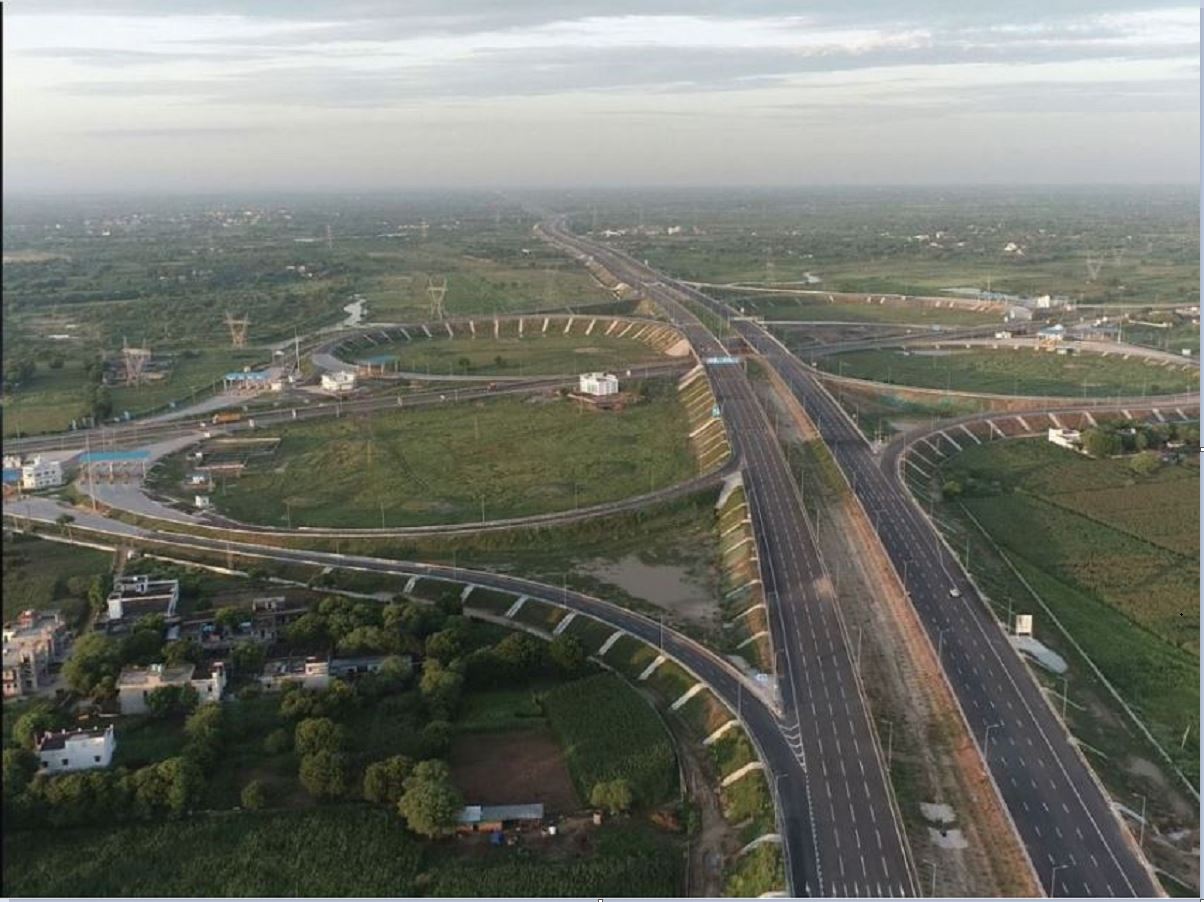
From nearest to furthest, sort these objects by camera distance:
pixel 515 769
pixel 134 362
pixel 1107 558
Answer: pixel 515 769 → pixel 1107 558 → pixel 134 362

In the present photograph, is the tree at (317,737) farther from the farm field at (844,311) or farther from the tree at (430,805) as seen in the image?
the farm field at (844,311)

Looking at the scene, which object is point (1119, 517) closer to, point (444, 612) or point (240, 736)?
point (444, 612)

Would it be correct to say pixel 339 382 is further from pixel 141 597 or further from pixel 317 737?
pixel 317 737

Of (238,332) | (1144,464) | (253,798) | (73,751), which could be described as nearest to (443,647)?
(253,798)

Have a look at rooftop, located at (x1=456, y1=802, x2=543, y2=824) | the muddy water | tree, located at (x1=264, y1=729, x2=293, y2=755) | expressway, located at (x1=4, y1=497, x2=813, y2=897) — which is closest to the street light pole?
expressway, located at (x1=4, y1=497, x2=813, y2=897)

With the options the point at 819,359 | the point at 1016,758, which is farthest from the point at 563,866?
the point at 819,359

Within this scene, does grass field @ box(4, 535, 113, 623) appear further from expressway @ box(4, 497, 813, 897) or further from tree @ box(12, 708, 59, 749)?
tree @ box(12, 708, 59, 749)
